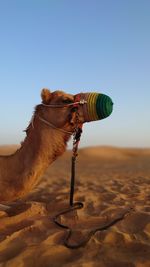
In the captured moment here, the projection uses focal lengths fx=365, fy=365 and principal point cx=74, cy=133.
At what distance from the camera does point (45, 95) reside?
455 cm

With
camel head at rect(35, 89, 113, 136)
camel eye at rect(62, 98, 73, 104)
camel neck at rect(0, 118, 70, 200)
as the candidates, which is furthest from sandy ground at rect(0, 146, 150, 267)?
camel eye at rect(62, 98, 73, 104)

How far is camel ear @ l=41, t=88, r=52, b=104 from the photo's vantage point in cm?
456

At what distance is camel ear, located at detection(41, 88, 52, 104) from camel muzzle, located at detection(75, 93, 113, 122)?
14.0 inches

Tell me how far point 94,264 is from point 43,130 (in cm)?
191

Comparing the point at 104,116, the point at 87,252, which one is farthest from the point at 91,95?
the point at 87,252

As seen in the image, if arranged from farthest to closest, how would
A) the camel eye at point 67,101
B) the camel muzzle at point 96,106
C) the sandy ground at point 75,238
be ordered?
the camel eye at point 67,101 → the camel muzzle at point 96,106 → the sandy ground at point 75,238

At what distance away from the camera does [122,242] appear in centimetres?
366

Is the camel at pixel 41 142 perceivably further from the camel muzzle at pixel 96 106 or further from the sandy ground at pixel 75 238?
the sandy ground at pixel 75 238

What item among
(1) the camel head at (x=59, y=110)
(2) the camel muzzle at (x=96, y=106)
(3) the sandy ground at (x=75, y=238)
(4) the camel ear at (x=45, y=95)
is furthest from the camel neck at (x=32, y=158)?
(3) the sandy ground at (x=75, y=238)

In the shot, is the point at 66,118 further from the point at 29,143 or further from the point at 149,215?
the point at 149,215

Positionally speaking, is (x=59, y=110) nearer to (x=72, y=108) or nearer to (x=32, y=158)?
(x=72, y=108)

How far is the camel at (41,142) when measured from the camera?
4457mm

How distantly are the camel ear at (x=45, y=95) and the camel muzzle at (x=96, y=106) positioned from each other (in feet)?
1.17

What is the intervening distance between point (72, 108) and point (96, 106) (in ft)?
1.00
